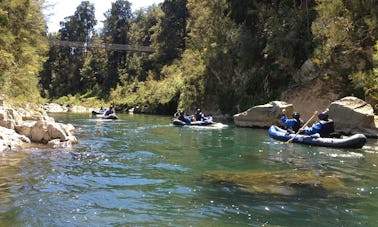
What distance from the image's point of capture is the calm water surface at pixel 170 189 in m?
6.82

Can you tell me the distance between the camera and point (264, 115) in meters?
24.3

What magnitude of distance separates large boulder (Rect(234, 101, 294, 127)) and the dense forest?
3.39 meters

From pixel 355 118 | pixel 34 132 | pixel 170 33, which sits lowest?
pixel 34 132

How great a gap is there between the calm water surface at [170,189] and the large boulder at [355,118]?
10.9 ft

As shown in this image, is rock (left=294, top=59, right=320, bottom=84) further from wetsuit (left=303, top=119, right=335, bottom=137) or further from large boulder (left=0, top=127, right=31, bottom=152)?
large boulder (left=0, top=127, right=31, bottom=152)

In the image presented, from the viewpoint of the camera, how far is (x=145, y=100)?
46.7m

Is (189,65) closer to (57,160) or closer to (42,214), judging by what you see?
(57,160)

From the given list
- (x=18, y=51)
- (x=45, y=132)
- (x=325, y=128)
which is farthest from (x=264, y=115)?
(x=18, y=51)

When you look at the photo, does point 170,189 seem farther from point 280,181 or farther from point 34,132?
point 34,132

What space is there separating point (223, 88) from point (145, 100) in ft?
47.8

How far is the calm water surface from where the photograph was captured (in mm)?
6816

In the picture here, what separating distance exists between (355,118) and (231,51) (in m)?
15.0

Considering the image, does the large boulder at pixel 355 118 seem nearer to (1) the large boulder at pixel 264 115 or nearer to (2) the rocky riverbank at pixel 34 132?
(1) the large boulder at pixel 264 115

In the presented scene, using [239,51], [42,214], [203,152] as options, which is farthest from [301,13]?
[42,214]
